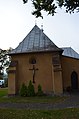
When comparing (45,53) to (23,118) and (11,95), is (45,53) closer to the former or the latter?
(11,95)

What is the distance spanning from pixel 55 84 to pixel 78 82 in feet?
23.7

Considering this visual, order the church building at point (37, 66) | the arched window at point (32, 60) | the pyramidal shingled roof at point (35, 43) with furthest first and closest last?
the arched window at point (32, 60) → the pyramidal shingled roof at point (35, 43) → the church building at point (37, 66)

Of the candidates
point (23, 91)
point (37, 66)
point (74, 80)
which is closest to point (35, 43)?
point (37, 66)

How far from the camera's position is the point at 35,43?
2358cm

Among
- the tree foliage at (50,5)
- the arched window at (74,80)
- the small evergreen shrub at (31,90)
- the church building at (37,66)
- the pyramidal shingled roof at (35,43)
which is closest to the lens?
the tree foliage at (50,5)

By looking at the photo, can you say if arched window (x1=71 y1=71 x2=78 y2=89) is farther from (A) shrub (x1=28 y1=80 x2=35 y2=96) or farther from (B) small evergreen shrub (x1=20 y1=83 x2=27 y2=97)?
(B) small evergreen shrub (x1=20 y1=83 x2=27 y2=97)

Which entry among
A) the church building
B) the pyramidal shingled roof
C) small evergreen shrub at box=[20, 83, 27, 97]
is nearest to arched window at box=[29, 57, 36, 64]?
the church building

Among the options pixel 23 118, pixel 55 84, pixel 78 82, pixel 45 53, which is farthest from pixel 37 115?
pixel 78 82

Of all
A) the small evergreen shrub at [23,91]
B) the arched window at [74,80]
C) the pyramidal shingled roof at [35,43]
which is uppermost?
the pyramidal shingled roof at [35,43]

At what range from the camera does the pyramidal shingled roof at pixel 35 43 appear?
22495 millimetres

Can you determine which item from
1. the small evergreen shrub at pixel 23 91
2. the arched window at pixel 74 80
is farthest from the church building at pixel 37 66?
the arched window at pixel 74 80

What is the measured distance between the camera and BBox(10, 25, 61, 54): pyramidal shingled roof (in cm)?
2250

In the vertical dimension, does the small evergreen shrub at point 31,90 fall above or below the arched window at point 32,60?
below

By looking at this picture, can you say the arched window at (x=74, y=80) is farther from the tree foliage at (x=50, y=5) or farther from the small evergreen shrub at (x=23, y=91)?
the tree foliage at (x=50, y=5)
